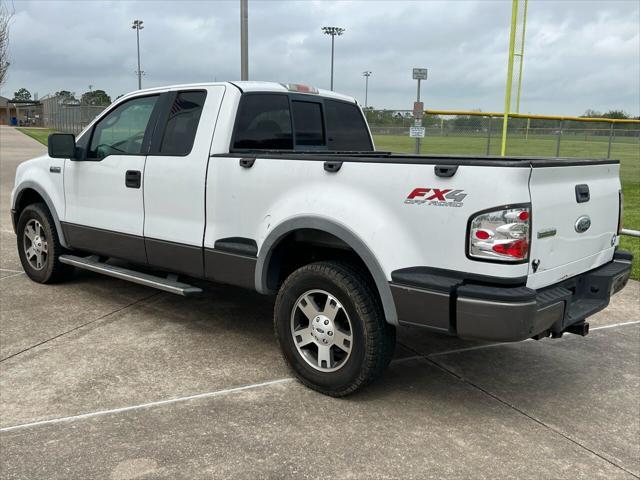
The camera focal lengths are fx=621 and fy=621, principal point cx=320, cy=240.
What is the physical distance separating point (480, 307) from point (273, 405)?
136 cm

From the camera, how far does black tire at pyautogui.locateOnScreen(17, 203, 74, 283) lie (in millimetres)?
5859

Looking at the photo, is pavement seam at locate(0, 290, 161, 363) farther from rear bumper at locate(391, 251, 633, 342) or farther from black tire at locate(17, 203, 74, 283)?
rear bumper at locate(391, 251, 633, 342)

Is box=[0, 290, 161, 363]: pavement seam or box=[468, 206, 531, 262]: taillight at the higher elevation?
box=[468, 206, 531, 262]: taillight

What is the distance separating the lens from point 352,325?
3529 mm

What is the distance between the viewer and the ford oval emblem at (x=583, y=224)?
3.48 meters

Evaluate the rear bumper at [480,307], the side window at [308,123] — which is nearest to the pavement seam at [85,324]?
the side window at [308,123]

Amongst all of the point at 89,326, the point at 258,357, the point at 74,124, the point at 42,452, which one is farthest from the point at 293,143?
the point at 74,124

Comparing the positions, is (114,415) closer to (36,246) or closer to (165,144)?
(165,144)

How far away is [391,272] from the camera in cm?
333

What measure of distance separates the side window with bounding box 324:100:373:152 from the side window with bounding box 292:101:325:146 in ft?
0.36

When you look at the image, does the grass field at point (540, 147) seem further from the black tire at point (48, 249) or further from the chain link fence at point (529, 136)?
the black tire at point (48, 249)

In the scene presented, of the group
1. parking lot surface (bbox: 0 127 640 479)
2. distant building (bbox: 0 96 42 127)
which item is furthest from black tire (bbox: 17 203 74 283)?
distant building (bbox: 0 96 42 127)

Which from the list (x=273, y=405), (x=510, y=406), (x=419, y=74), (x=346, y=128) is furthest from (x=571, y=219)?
(x=419, y=74)

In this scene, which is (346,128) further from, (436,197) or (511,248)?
(511,248)
